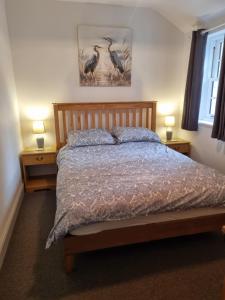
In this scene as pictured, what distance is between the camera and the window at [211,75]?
9.96 feet

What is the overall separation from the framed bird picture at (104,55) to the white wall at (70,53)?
92mm

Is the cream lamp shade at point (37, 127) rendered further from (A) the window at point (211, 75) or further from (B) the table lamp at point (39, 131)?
(A) the window at point (211, 75)

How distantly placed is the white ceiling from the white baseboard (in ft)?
9.13

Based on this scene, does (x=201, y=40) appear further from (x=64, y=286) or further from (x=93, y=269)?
(x=64, y=286)

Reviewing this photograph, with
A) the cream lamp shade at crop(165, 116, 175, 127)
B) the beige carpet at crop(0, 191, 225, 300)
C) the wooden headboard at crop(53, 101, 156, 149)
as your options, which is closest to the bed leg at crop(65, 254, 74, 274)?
the beige carpet at crop(0, 191, 225, 300)

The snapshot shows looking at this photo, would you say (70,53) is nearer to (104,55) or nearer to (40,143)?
(104,55)

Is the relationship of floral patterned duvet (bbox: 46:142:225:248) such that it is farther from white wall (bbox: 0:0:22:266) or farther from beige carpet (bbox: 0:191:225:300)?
white wall (bbox: 0:0:22:266)

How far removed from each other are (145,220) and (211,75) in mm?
2536

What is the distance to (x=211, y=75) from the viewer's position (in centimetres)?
319

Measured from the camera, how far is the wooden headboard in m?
3.30

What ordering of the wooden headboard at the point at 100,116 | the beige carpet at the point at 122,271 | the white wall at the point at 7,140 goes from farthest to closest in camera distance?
1. the wooden headboard at the point at 100,116
2. the white wall at the point at 7,140
3. the beige carpet at the point at 122,271

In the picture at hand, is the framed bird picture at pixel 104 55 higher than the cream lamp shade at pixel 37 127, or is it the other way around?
the framed bird picture at pixel 104 55

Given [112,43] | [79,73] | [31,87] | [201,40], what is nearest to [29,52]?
[31,87]

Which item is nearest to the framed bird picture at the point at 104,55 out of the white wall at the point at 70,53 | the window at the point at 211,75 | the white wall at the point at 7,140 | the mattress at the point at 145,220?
the white wall at the point at 70,53
